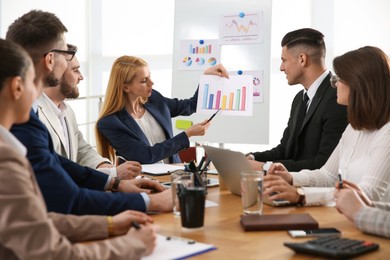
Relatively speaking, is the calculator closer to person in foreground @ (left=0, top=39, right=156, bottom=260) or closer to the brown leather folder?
the brown leather folder

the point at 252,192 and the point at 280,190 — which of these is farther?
the point at 280,190

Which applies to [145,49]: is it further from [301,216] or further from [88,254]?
[88,254]

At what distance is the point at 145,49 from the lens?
5.81 metres

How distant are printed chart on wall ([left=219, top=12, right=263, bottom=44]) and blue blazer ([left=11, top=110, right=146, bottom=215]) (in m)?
3.08

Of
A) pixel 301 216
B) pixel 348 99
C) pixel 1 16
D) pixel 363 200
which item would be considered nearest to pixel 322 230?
pixel 301 216

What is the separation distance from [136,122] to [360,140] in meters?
1.82

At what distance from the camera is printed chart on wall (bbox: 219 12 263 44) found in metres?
4.76

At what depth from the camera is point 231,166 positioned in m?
2.25

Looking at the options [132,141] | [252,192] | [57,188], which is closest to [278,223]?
[252,192]

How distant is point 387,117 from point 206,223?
0.95 m

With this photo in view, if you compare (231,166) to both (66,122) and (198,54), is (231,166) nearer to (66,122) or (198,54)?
(66,122)

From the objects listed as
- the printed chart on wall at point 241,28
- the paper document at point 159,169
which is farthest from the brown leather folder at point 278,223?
the printed chart on wall at point 241,28

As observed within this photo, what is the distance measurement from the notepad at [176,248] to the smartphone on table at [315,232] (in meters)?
0.27

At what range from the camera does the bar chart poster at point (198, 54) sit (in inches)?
193
